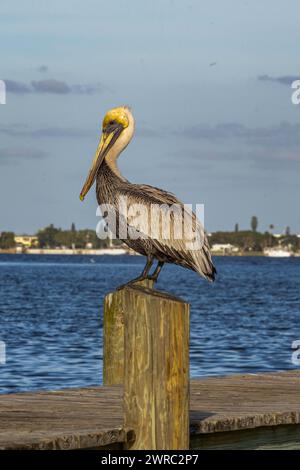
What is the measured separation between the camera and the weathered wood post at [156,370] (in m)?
8.43

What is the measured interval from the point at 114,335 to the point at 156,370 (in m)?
3.40

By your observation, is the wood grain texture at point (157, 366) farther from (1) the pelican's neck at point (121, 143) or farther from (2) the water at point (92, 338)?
(2) the water at point (92, 338)

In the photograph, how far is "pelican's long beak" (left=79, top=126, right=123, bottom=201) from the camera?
41.4 feet

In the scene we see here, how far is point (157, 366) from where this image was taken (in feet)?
27.9

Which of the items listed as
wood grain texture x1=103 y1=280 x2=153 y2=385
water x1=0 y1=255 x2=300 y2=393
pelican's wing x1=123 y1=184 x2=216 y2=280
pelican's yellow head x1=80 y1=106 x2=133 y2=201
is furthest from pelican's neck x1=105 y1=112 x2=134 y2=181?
water x1=0 y1=255 x2=300 y2=393

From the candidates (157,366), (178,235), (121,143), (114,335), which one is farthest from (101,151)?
(157,366)

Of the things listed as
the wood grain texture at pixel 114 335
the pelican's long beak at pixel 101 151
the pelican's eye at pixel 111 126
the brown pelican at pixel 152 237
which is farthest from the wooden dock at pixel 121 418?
the pelican's eye at pixel 111 126

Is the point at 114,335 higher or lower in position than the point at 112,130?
lower

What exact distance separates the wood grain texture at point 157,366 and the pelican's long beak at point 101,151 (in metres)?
4.10

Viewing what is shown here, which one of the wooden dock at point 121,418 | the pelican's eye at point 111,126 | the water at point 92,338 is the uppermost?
the pelican's eye at point 111,126

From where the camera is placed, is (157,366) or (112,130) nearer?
(157,366)

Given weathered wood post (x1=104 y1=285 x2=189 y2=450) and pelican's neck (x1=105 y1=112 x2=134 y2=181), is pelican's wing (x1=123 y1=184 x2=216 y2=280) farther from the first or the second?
weathered wood post (x1=104 y1=285 x2=189 y2=450)

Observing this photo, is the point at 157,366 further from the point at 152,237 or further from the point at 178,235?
the point at 152,237

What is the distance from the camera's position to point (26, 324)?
129ft
